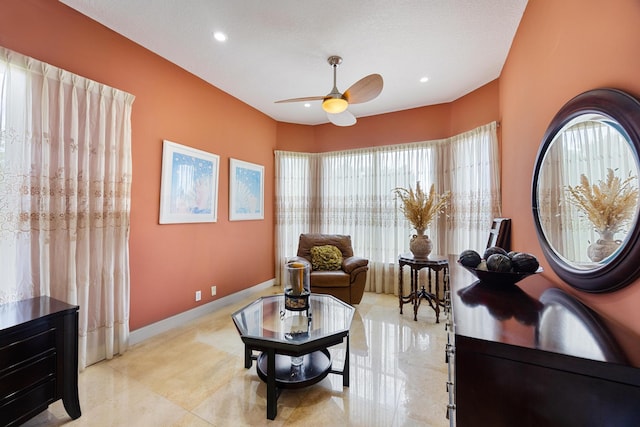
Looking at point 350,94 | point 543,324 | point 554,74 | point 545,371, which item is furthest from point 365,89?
point 545,371

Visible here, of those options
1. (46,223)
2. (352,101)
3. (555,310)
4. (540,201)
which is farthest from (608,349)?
(46,223)

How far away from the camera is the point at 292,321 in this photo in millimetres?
2146

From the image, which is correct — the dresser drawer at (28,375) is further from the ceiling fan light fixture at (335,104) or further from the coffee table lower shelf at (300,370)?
the ceiling fan light fixture at (335,104)

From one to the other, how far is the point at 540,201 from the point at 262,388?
7.67ft

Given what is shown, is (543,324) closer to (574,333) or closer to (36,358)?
(574,333)

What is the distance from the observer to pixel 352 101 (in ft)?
8.79

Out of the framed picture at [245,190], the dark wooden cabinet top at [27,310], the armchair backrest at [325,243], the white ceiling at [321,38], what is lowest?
the dark wooden cabinet top at [27,310]

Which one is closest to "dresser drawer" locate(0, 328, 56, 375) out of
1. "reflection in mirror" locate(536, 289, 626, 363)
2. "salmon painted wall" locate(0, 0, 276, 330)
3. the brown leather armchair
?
"salmon painted wall" locate(0, 0, 276, 330)

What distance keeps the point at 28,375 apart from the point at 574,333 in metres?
2.70

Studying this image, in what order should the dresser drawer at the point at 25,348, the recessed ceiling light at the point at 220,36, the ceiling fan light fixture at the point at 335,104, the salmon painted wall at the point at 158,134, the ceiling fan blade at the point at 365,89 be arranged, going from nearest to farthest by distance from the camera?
the dresser drawer at the point at 25,348, the salmon painted wall at the point at 158,134, the ceiling fan blade at the point at 365,89, the recessed ceiling light at the point at 220,36, the ceiling fan light fixture at the point at 335,104

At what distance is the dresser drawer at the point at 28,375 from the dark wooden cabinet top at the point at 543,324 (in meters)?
2.32

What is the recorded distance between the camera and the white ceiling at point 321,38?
7.04ft

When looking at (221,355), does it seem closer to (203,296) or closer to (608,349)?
(203,296)

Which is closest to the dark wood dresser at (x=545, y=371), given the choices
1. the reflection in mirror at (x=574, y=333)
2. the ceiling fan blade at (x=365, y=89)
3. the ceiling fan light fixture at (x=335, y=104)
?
the reflection in mirror at (x=574, y=333)
